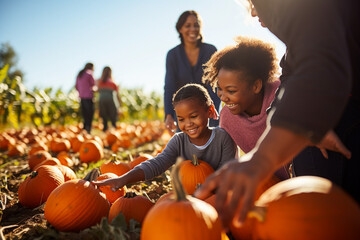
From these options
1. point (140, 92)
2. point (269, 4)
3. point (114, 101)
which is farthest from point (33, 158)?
point (140, 92)

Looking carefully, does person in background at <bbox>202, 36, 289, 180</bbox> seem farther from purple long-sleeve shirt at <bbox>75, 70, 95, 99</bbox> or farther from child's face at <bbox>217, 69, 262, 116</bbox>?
purple long-sleeve shirt at <bbox>75, 70, 95, 99</bbox>

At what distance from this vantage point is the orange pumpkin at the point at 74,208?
7.97ft

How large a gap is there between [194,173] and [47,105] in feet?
41.1

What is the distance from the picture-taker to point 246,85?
299 centimetres

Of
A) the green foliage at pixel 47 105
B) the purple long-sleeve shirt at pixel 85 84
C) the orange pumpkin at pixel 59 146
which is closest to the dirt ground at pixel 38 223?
the orange pumpkin at pixel 59 146

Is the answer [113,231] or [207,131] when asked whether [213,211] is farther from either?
[207,131]

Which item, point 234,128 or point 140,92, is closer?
point 234,128

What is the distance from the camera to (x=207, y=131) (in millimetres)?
3320

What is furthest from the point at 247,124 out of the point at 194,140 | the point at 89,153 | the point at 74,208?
the point at 89,153

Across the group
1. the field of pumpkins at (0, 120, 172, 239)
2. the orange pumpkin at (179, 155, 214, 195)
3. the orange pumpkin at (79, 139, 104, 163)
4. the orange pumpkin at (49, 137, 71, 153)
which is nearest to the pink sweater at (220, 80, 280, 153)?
the orange pumpkin at (179, 155, 214, 195)

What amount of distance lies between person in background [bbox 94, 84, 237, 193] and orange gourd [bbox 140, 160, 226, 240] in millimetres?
1348

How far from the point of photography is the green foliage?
961 cm

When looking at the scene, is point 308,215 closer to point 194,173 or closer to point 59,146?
point 194,173

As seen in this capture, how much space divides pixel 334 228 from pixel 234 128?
6.12ft
